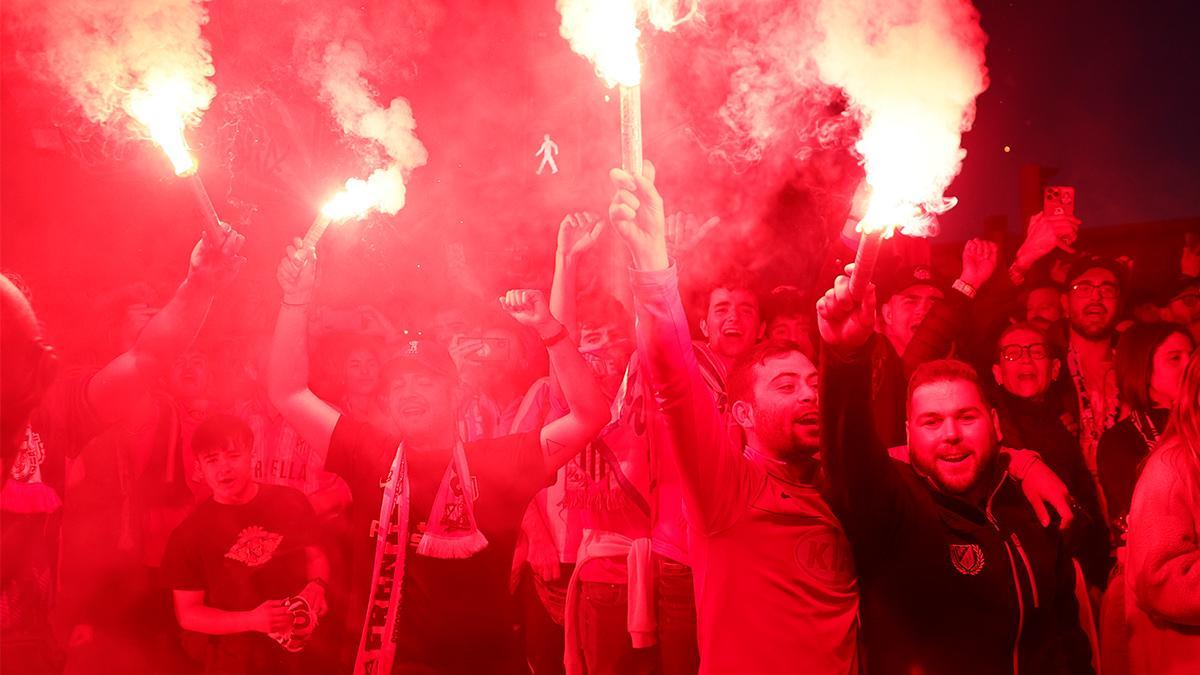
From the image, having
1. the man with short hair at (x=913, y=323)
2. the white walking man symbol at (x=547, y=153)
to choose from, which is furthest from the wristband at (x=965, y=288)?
the white walking man symbol at (x=547, y=153)

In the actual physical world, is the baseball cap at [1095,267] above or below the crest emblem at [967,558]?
above

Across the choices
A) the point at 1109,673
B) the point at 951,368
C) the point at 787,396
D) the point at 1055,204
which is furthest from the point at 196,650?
the point at 1055,204

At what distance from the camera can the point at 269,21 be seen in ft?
21.1

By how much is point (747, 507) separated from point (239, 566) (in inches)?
94.4

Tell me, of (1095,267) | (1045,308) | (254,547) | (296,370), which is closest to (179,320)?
(296,370)

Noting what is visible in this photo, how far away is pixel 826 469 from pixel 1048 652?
42.4 inches

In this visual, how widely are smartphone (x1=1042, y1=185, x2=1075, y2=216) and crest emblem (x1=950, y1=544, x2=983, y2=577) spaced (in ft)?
10.1

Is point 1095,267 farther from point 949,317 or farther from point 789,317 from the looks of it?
point 789,317

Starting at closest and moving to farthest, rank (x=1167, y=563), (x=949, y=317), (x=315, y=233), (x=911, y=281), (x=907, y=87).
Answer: (x=1167, y=563) < (x=907, y=87) < (x=315, y=233) < (x=949, y=317) < (x=911, y=281)

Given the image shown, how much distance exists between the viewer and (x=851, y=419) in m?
3.05

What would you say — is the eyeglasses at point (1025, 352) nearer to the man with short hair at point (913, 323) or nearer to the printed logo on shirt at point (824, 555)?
the man with short hair at point (913, 323)

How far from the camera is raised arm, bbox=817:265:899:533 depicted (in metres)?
2.93

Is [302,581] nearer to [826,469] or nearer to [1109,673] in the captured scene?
[826,469]

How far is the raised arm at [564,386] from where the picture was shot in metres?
3.97
